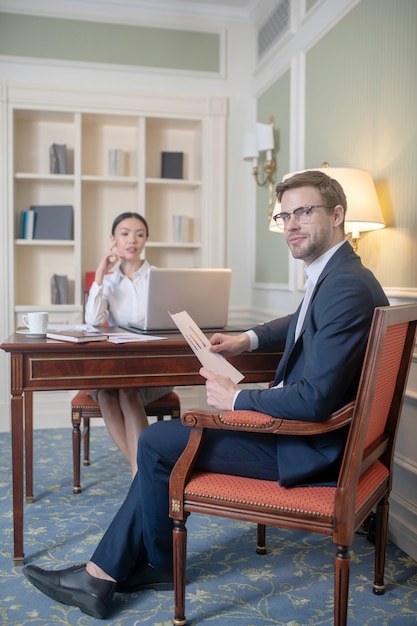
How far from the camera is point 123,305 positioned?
10.7 ft

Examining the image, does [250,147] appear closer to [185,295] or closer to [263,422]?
[185,295]

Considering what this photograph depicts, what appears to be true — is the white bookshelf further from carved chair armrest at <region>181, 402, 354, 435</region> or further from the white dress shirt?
carved chair armrest at <region>181, 402, 354, 435</region>

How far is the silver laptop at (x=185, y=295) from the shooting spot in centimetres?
253

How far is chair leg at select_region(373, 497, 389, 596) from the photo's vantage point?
202 centimetres

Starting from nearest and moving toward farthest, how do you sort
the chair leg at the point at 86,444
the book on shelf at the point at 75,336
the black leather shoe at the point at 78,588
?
1. the black leather shoe at the point at 78,588
2. the book on shelf at the point at 75,336
3. the chair leg at the point at 86,444

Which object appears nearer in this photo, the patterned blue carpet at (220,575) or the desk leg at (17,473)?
the patterned blue carpet at (220,575)

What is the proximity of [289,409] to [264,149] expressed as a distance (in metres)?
2.71

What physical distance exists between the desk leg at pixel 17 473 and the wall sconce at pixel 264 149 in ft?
8.08

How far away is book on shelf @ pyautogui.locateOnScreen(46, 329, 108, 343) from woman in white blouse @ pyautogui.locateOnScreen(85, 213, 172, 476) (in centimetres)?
51

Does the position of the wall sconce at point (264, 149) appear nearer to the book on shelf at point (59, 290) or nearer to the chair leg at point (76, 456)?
the book on shelf at point (59, 290)

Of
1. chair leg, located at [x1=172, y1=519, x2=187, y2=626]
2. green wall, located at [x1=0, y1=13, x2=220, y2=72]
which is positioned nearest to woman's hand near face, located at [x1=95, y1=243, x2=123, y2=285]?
chair leg, located at [x1=172, y1=519, x2=187, y2=626]

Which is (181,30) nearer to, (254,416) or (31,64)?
(31,64)

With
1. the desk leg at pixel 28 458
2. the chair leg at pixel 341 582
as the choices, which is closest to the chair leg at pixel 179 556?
the chair leg at pixel 341 582

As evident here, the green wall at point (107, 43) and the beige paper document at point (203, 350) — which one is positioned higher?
the green wall at point (107, 43)
